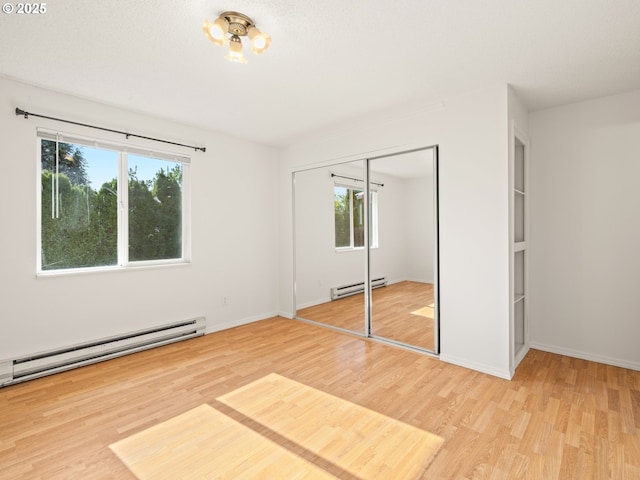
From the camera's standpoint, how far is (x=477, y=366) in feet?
9.71

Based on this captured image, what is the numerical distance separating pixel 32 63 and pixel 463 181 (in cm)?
367

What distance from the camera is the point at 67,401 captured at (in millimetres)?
2465

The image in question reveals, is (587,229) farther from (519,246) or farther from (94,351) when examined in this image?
(94,351)

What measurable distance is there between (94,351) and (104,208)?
142 centimetres

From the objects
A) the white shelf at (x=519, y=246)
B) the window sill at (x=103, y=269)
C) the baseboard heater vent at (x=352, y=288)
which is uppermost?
the white shelf at (x=519, y=246)

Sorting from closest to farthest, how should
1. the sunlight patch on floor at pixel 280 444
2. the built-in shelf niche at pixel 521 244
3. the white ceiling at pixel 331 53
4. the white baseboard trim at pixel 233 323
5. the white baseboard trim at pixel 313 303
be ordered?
the sunlight patch on floor at pixel 280 444 < the white ceiling at pixel 331 53 < the built-in shelf niche at pixel 521 244 < the white baseboard trim at pixel 233 323 < the white baseboard trim at pixel 313 303

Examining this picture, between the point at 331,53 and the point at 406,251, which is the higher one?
the point at 331,53

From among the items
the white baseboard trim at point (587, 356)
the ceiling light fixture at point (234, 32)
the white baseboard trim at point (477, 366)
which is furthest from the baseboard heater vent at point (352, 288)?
the ceiling light fixture at point (234, 32)

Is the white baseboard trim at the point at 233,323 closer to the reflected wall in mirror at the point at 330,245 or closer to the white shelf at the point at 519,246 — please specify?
the reflected wall in mirror at the point at 330,245

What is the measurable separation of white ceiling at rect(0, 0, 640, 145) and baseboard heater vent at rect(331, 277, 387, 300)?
192 centimetres

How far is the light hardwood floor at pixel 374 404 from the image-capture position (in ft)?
5.89

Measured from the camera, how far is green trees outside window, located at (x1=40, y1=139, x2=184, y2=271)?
3033 mm

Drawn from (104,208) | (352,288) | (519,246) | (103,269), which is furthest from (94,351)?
(519,246)

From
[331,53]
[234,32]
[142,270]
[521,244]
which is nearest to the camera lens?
[234,32]
